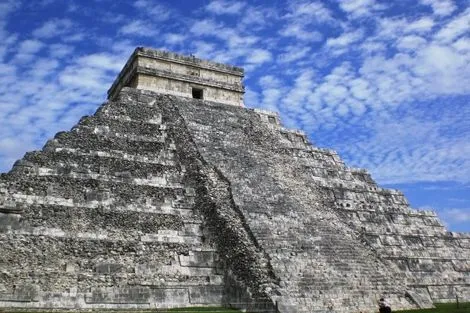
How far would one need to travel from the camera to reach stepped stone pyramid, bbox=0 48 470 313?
13438mm

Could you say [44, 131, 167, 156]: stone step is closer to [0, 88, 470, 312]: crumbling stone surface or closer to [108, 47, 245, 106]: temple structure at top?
[0, 88, 470, 312]: crumbling stone surface

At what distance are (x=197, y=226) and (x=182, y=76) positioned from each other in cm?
917

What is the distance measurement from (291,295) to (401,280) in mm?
5574

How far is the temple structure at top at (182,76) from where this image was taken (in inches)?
882

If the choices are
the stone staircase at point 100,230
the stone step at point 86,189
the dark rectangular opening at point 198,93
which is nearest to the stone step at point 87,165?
the stone staircase at point 100,230

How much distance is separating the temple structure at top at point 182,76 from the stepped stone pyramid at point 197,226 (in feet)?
1.28

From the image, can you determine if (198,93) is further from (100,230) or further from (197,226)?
(100,230)

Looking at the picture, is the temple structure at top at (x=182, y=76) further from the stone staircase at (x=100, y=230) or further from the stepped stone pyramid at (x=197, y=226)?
the stone staircase at (x=100, y=230)

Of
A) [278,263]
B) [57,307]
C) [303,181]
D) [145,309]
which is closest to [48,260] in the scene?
[57,307]

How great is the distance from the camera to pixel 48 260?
1325 cm

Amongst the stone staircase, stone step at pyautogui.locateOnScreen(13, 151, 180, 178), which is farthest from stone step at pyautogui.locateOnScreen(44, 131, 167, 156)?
stone step at pyautogui.locateOnScreen(13, 151, 180, 178)

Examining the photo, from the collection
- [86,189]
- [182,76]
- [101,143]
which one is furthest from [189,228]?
[182,76]

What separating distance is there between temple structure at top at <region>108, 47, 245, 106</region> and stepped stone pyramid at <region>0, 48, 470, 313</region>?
39cm

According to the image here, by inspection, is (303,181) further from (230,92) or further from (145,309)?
(145,309)
